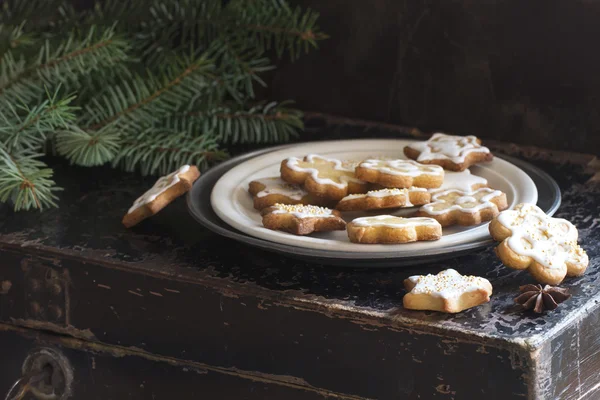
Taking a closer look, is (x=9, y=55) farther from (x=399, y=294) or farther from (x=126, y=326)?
(x=399, y=294)

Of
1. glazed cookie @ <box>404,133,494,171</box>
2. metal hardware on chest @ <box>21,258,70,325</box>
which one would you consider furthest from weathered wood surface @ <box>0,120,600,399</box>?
glazed cookie @ <box>404,133,494,171</box>

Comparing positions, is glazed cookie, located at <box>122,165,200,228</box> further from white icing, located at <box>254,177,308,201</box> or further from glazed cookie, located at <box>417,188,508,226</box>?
glazed cookie, located at <box>417,188,508,226</box>

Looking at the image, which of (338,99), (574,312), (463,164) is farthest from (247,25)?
(574,312)

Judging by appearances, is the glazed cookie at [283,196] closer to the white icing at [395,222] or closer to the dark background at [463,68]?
the white icing at [395,222]

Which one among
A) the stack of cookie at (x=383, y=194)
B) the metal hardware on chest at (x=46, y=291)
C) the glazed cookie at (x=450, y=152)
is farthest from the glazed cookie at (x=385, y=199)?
the metal hardware on chest at (x=46, y=291)

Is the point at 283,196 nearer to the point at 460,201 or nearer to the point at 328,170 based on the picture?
the point at 328,170

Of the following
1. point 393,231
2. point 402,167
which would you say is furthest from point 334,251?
point 402,167
